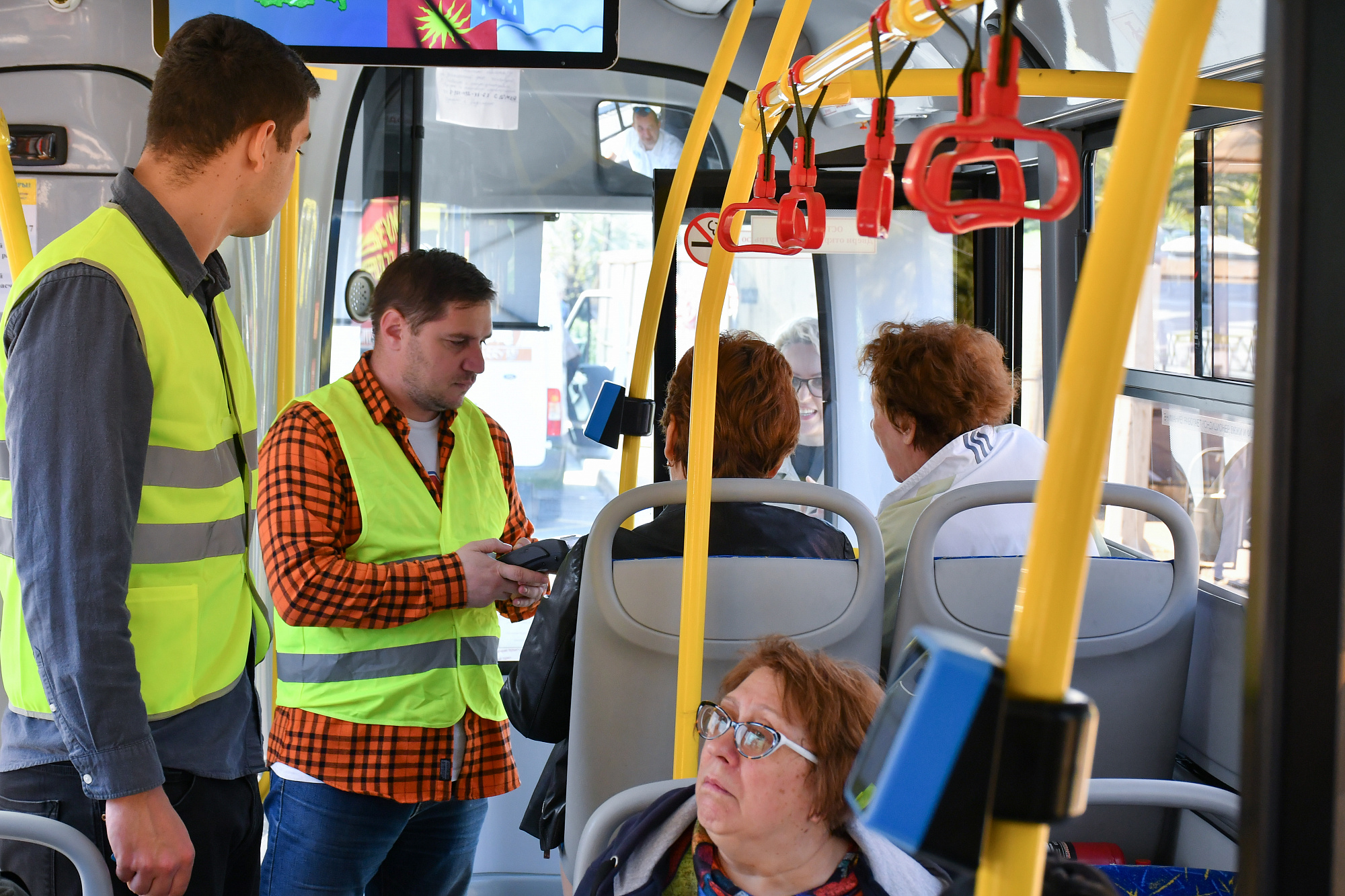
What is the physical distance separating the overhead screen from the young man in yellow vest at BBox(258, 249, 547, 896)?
0.37 meters

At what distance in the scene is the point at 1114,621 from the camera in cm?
185

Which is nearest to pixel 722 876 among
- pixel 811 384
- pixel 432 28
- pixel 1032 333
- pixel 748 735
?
pixel 748 735

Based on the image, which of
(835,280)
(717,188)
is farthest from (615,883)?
(835,280)

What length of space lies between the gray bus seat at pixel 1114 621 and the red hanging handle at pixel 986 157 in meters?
1.13

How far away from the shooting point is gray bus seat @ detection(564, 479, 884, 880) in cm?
173

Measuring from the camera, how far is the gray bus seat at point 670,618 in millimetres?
1728

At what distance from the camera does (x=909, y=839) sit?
19.1 inches

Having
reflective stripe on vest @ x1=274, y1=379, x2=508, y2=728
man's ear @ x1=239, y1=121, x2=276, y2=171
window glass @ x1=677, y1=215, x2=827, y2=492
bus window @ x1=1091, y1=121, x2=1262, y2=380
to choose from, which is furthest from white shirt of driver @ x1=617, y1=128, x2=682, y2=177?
man's ear @ x1=239, y1=121, x2=276, y2=171

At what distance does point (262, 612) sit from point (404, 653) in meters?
0.29

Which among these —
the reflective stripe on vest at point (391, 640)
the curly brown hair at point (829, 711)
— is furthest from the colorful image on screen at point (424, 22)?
the curly brown hair at point (829, 711)

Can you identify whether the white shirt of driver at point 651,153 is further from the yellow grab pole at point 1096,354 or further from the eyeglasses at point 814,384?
the yellow grab pole at point 1096,354

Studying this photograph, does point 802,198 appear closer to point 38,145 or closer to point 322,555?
point 322,555

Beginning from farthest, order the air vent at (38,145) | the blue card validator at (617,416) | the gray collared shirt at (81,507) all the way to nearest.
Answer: the air vent at (38,145) → the blue card validator at (617,416) → the gray collared shirt at (81,507)

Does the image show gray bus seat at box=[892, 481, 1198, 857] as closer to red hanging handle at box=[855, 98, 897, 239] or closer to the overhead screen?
red hanging handle at box=[855, 98, 897, 239]
